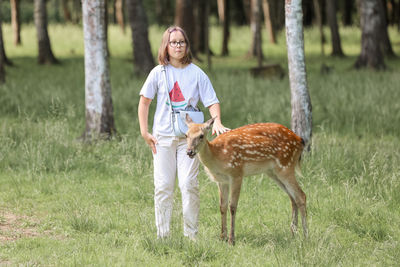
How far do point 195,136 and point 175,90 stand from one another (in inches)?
25.0

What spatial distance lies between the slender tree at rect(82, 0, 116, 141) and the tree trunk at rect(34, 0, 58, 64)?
11639 millimetres

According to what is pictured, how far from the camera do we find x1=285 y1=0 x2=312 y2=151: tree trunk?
8703 mm

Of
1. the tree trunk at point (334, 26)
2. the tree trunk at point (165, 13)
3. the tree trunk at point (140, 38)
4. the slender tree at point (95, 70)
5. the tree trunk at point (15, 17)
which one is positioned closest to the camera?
the slender tree at point (95, 70)

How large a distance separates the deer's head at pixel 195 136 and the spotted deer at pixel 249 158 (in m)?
0.01

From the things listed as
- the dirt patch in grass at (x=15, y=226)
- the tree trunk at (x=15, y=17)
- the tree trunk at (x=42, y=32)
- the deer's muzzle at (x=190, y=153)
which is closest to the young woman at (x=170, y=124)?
the deer's muzzle at (x=190, y=153)

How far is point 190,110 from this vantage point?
17.8ft

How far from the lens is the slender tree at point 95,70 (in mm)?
9711

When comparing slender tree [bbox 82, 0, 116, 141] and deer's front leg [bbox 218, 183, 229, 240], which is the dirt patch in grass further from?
slender tree [bbox 82, 0, 116, 141]

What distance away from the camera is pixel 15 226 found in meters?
6.13

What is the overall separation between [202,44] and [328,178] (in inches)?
789

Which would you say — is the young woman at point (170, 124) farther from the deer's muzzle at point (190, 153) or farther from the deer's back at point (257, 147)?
the deer's muzzle at point (190, 153)

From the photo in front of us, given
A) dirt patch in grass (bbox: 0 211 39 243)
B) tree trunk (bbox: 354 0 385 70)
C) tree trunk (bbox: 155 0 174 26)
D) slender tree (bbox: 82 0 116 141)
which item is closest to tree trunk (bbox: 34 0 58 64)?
tree trunk (bbox: 354 0 385 70)

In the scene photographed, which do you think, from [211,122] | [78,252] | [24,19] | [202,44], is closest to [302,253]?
[211,122]

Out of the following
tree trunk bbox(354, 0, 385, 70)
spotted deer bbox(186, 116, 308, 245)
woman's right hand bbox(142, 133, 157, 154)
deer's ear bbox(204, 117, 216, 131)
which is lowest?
spotted deer bbox(186, 116, 308, 245)
